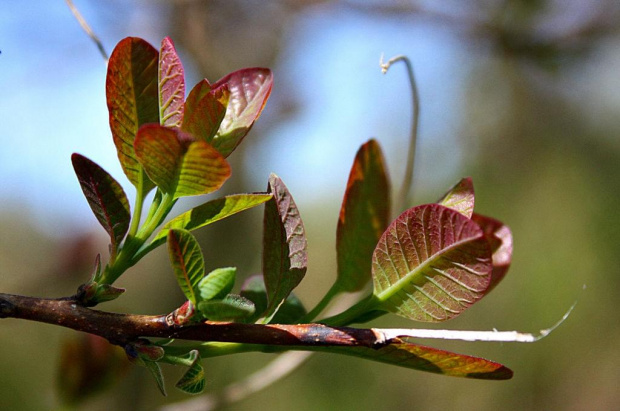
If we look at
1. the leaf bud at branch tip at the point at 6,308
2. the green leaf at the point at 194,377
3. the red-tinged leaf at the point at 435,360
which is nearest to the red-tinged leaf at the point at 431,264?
the red-tinged leaf at the point at 435,360

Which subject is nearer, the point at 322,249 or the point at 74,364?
the point at 74,364

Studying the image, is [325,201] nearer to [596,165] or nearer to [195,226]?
[596,165]

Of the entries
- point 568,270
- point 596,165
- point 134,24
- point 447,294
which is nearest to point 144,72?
point 447,294

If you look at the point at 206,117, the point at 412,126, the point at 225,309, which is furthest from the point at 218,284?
the point at 412,126

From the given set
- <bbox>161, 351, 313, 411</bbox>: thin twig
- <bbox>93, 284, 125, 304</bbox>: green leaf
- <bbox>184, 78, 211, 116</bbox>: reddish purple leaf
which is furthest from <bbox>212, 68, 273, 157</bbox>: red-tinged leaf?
<bbox>161, 351, 313, 411</bbox>: thin twig

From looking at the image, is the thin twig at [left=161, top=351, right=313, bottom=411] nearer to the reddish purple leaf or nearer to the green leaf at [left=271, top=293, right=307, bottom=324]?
the green leaf at [left=271, top=293, right=307, bottom=324]

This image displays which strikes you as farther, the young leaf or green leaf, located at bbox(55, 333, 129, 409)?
green leaf, located at bbox(55, 333, 129, 409)
